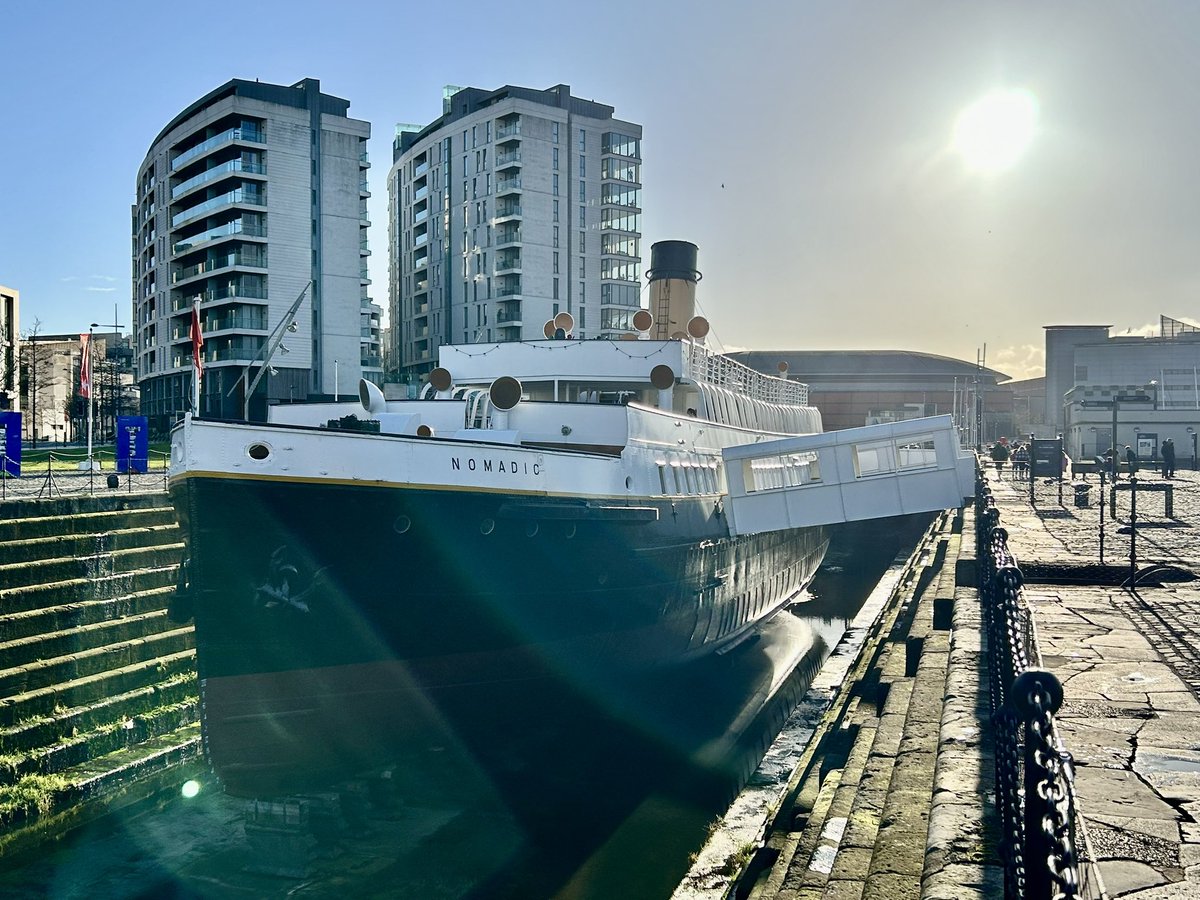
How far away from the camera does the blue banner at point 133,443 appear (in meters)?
25.4

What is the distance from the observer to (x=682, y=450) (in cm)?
1884

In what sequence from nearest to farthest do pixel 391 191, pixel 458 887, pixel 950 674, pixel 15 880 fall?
pixel 950 674 → pixel 458 887 → pixel 15 880 → pixel 391 191

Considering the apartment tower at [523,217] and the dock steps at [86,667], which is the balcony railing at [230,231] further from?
the dock steps at [86,667]

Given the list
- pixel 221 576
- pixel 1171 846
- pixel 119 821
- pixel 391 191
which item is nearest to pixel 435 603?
pixel 221 576

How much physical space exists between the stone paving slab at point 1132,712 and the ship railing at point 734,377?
787 cm

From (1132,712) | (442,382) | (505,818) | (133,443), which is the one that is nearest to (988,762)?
Result: (1132,712)

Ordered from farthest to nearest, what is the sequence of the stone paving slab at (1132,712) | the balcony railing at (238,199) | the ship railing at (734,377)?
the balcony railing at (238,199), the ship railing at (734,377), the stone paving slab at (1132,712)

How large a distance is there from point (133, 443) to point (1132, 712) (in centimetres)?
2534

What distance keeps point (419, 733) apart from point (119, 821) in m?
4.87

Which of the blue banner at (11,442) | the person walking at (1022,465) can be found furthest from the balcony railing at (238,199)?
the person walking at (1022,465)

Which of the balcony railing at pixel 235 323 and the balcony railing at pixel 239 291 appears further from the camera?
the balcony railing at pixel 239 291

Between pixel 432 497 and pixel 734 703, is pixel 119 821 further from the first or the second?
pixel 734 703

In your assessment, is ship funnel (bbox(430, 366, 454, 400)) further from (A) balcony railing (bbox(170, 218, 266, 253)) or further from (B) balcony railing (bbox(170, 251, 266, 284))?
(A) balcony railing (bbox(170, 218, 266, 253))

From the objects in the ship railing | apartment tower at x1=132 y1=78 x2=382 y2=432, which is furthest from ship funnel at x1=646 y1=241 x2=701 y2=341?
apartment tower at x1=132 y1=78 x2=382 y2=432
